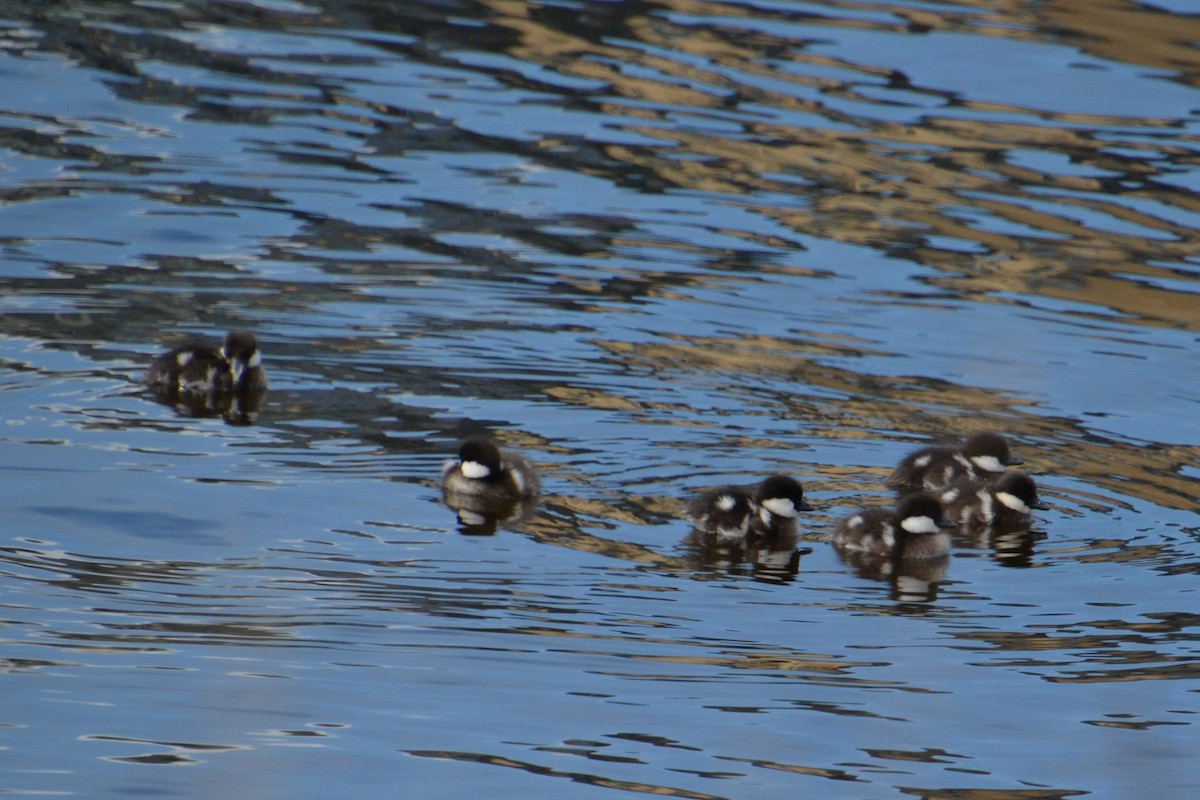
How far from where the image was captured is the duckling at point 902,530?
839cm

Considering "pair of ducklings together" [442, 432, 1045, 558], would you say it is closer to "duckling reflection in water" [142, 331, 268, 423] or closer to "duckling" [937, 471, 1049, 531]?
"duckling" [937, 471, 1049, 531]

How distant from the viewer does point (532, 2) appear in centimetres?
2014

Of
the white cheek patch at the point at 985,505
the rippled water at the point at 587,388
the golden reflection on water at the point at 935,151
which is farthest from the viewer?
the golden reflection on water at the point at 935,151

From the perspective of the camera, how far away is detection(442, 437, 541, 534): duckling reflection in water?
8578 mm

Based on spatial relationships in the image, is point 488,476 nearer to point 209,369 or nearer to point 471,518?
point 471,518

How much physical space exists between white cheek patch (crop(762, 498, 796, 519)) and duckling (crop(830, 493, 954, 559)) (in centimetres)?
26

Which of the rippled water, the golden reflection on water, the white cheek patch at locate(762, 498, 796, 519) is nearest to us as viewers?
the rippled water

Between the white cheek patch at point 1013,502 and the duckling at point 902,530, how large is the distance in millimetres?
376

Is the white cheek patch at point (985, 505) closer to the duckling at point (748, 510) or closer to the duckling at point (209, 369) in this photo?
the duckling at point (748, 510)

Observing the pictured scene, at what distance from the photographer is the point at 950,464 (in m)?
9.16

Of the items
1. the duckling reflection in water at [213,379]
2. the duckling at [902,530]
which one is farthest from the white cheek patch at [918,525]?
the duckling reflection in water at [213,379]

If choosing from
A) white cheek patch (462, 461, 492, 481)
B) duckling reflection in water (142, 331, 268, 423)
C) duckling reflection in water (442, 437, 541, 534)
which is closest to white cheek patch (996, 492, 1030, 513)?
duckling reflection in water (442, 437, 541, 534)

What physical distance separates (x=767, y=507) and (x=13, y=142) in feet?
28.5

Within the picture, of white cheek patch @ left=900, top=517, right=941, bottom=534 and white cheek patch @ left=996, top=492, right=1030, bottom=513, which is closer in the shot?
white cheek patch @ left=900, top=517, right=941, bottom=534
